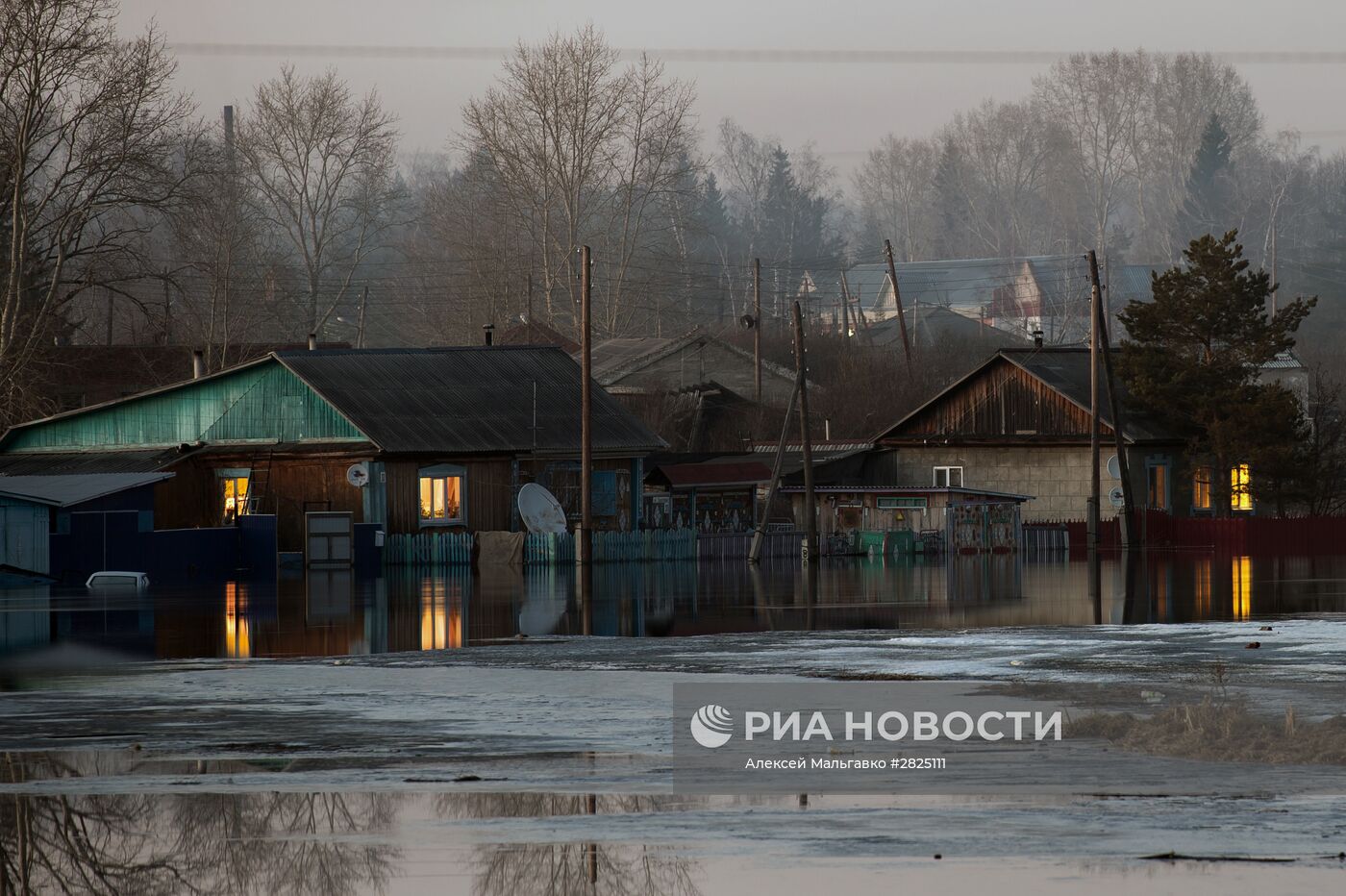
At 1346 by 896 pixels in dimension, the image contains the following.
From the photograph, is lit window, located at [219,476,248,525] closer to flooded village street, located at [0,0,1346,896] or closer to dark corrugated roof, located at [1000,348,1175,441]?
flooded village street, located at [0,0,1346,896]

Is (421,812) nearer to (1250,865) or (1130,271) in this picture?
(1250,865)

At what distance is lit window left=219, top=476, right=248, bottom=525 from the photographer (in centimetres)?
5028

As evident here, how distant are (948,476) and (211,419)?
26553 millimetres

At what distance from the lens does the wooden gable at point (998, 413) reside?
62.0 metres

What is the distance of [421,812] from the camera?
427 inches

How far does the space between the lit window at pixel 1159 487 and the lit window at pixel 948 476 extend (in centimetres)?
663

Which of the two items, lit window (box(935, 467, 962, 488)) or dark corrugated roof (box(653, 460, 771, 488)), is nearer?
dark corrugated roof (box(653, 460, 771, 488))

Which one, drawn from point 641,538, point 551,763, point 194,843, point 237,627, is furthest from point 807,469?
point 194,843

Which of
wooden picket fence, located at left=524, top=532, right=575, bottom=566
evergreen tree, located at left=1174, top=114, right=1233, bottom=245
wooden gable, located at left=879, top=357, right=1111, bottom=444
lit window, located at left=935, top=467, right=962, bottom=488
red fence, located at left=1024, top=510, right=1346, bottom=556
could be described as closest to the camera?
wooden picket fence, located at left=524, top=532, right=575, bottom=566

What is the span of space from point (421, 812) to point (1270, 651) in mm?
12442

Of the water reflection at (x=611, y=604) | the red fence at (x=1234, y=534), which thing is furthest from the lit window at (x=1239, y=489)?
the water reflection at (x=611, y=604)

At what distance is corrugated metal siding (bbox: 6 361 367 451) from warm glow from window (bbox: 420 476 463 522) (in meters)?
2.45

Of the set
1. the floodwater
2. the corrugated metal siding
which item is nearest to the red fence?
the corrugated metal siding

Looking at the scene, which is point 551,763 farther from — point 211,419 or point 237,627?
point 211,419
